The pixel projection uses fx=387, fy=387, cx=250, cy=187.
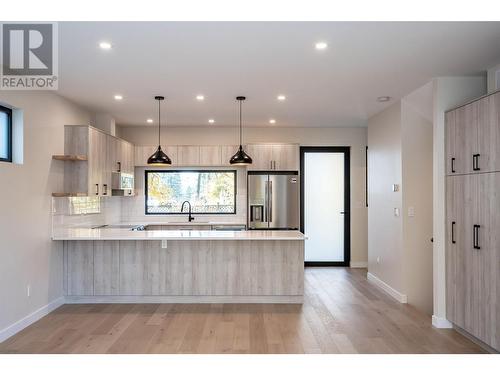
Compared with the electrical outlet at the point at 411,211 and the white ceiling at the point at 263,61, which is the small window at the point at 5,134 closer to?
the white ceiling at the point at 263,61

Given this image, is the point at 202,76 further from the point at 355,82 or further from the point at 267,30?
the point at 355,82

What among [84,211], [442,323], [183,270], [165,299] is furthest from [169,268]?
[442,323]

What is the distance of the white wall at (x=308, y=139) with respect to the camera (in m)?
7.32

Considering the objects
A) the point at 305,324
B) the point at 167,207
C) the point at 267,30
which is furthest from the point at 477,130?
the point at 167,207

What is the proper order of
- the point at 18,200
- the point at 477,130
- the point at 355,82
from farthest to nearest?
the point at 355,82
the point at 18,200
the point at 477,130

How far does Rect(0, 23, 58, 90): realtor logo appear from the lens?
3068mm

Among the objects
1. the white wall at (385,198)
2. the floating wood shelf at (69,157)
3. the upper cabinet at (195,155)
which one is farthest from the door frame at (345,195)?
the floating wood shelf at (69,157)

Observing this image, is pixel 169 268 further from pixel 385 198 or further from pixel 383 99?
pixel 383 99

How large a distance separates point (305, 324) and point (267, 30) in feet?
9.96

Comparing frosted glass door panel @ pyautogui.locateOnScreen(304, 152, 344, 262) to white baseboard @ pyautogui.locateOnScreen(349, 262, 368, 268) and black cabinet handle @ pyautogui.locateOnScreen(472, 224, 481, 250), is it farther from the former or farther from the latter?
black cabinet handle @ pyautogui.locateOnScreen(472, 224, 481, 250)

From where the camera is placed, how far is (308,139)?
745cm

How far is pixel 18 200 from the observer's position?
4.08 meters

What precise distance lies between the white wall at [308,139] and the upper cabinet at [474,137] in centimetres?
331

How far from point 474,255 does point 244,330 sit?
2.39m
